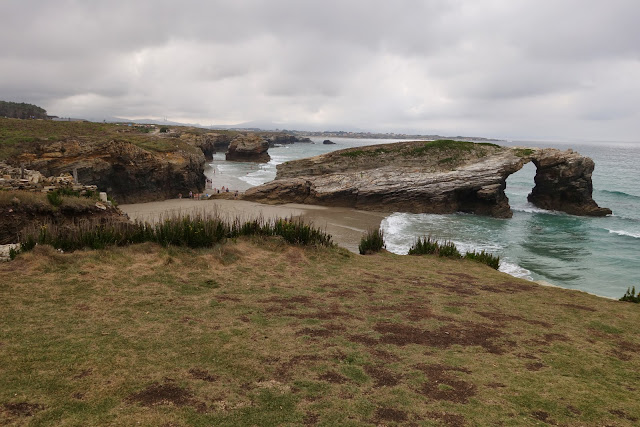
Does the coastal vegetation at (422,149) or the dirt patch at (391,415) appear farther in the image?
the coastal vegetation at (422,149)

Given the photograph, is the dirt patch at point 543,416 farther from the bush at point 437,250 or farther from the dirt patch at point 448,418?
the bush at point 437,250

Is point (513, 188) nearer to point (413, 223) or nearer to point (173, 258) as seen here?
point (413, 223)

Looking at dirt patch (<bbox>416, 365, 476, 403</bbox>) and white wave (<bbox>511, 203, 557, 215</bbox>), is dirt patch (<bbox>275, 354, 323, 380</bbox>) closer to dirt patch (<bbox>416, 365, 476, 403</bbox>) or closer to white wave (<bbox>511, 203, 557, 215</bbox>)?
dirt patch (<bbox>416, 365, 476, 403</bbox>)

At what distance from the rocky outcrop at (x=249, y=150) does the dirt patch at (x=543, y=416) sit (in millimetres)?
71577

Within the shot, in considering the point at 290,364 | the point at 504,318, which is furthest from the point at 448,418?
→ the point at 504,318

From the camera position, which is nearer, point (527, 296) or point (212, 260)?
point (527, 296)

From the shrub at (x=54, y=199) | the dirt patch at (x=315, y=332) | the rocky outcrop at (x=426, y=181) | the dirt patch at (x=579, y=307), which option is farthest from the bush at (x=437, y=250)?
the rocky outcrop at (x=426, y=181)

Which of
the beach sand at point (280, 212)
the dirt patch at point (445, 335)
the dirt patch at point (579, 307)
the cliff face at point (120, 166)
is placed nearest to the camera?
the dirt patch at point (445, 335)

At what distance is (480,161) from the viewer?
3381cm

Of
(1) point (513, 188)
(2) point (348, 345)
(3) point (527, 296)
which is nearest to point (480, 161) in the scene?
(1) point (513, 188)

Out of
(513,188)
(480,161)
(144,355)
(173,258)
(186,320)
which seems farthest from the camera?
(513,188)

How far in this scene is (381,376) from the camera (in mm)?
5707

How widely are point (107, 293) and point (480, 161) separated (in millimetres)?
32417

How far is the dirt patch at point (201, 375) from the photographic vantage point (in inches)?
211
